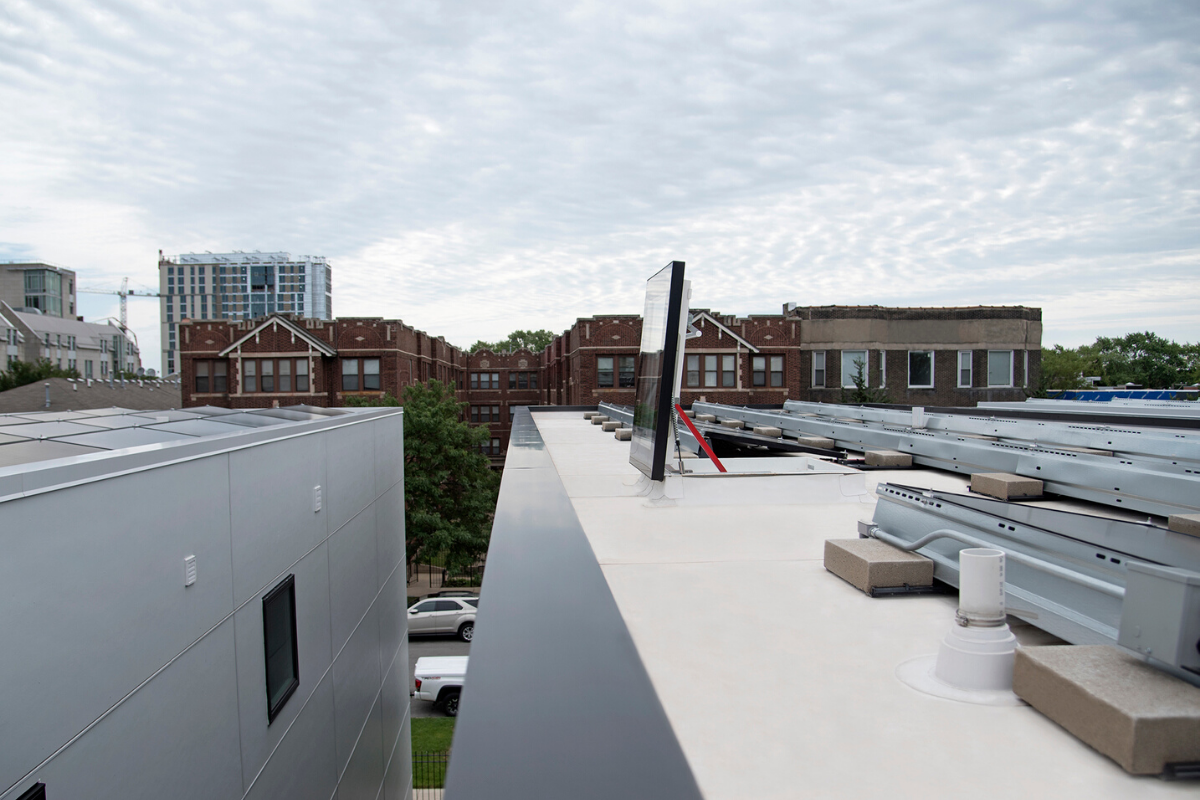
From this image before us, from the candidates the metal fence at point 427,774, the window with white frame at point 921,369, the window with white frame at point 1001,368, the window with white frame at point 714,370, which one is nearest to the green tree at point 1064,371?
the window with white frame at point 1001,368

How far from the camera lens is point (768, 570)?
3826 millimetres

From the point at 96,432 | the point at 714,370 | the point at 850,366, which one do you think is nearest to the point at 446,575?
the point at 714,370

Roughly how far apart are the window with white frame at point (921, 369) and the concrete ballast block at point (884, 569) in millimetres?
A: 42369

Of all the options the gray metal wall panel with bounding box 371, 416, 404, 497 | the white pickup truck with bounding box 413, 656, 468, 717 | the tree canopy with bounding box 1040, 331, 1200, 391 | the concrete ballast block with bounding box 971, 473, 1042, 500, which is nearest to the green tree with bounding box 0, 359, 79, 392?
the white pickup truck with bounding box 413, 656, 468, 717

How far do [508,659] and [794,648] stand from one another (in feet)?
3.88

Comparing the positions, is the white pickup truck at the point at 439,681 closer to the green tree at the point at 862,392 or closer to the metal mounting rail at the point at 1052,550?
the metal mounting rail at the point at 1052,550

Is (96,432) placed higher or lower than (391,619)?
higher

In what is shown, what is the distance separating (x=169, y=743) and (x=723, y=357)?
37.5m

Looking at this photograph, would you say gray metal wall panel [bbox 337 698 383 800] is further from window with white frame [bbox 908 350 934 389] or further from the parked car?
window with white frame [bbox 908 350 934 389]

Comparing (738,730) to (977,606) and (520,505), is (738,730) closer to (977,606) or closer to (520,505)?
(977,606)

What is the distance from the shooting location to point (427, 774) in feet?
A: 52.7

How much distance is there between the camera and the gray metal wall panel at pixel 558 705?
4.93 ft

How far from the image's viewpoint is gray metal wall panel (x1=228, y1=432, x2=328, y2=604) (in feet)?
19.7

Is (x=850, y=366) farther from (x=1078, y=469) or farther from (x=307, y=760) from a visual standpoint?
(x=307, y=760)
